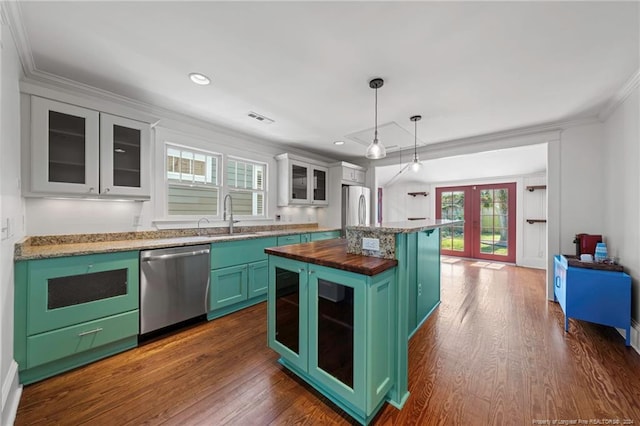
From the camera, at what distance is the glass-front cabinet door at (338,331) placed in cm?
140

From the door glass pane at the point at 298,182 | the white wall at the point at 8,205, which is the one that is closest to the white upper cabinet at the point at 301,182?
the door glass pane at the point at 298,182

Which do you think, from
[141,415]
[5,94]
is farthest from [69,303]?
[5,94]

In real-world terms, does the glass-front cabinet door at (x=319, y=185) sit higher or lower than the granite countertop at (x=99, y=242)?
higher

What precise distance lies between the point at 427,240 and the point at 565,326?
1.57 metres

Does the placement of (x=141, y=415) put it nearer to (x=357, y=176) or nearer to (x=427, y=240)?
(x=427, y=240)

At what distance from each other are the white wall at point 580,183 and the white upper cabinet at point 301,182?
11.6ft

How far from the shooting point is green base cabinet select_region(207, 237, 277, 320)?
278cm

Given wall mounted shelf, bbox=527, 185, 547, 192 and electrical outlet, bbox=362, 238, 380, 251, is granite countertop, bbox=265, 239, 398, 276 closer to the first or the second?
electrical outlet, bbox=362, 238, 380, 251

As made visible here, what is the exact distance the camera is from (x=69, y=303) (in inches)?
75.0

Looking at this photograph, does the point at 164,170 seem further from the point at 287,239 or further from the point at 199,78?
the point at 287,239

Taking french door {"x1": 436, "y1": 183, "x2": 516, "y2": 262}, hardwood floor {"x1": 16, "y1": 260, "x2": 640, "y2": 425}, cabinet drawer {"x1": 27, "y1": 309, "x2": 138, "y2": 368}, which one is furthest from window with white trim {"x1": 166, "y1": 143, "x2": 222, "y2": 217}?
french door {"x1": 436, "y1": 183, "x2": 516, "y2": 262}

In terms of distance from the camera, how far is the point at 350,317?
4.81ft

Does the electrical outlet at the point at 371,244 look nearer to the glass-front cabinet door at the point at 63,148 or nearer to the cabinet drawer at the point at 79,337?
the cabinet drawer at the point at 79,337

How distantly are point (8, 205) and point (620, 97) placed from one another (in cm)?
520
